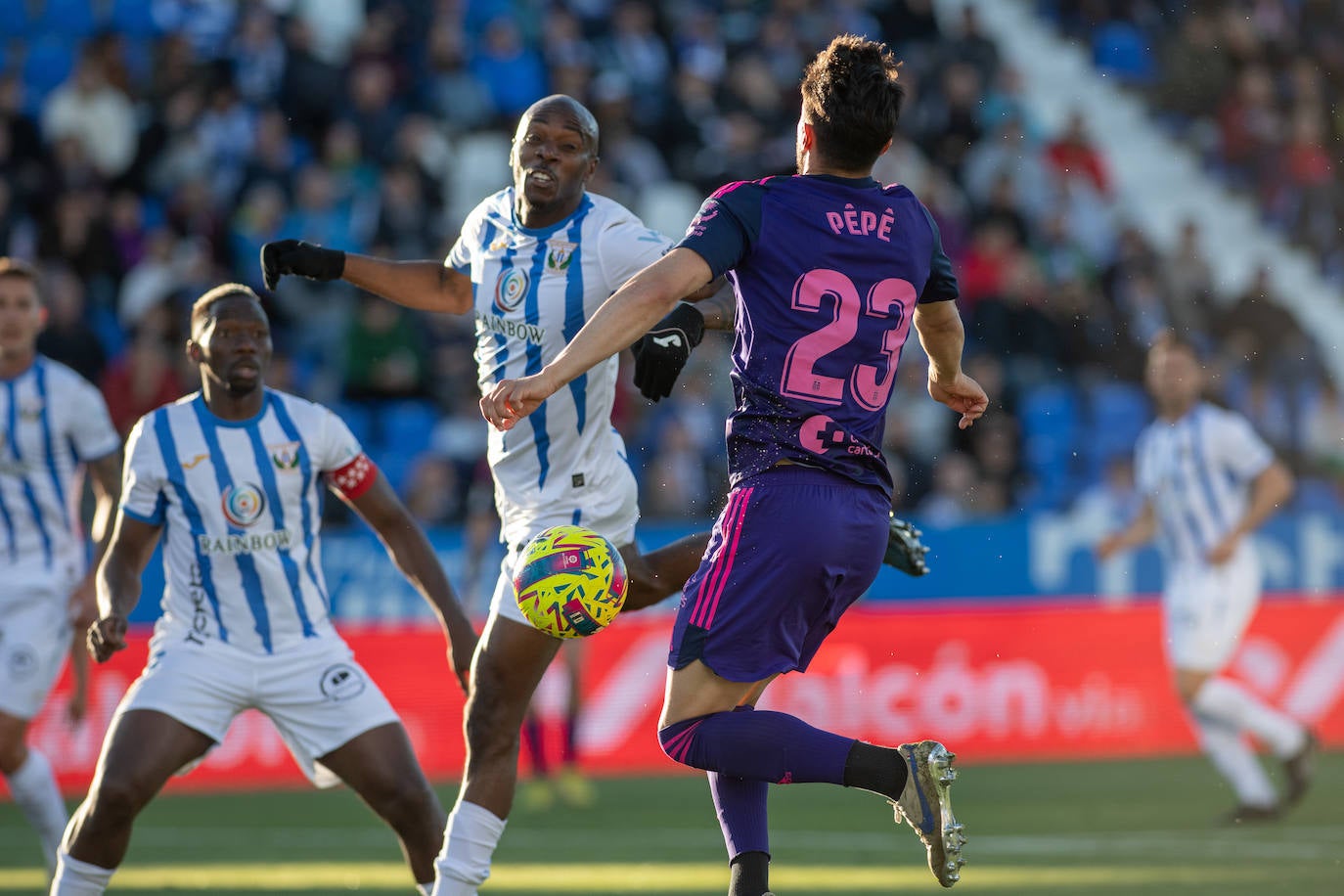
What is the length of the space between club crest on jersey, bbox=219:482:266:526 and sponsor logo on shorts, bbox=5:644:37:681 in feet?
7.16

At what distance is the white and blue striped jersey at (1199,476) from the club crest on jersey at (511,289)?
6396mm

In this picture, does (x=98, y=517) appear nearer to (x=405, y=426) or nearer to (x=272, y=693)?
(x=272, y=693)

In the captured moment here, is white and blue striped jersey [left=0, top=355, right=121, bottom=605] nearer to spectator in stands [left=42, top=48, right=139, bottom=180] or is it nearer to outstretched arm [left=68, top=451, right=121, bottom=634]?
outstretched arm [left=68, top=451, right=121, bottom=634]

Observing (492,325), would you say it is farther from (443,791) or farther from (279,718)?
(443,791)

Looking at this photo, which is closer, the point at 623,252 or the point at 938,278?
the point at 938,278

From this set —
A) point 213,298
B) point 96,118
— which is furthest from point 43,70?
point 213,298

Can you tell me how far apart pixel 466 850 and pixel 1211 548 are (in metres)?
6.73

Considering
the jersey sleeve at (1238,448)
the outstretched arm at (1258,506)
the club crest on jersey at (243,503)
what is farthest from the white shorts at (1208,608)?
the club crest on jersey at (243,503)

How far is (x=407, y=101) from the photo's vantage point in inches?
634

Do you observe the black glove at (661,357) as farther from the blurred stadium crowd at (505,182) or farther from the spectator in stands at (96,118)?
the spectator in stands at (96,118)

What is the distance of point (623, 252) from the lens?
606 centimetres

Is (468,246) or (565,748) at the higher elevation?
(468,246)

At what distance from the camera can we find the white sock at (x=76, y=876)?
598 centimetres

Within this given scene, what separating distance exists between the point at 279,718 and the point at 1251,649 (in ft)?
30.4
